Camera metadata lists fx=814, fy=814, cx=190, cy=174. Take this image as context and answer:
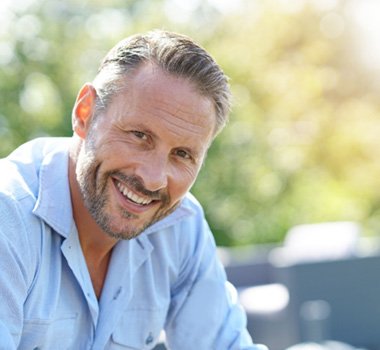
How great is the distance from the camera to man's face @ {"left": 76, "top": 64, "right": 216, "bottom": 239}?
6.41 ft

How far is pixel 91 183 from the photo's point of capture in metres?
2.01

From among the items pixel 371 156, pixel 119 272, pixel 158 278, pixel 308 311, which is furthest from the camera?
pixel 371 156

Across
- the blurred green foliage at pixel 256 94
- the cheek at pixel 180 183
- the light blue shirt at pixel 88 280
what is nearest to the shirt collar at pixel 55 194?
the light blue shirt at pixel 88 280

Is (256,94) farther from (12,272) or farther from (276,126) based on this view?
(12,272)

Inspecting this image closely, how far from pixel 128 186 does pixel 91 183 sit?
0.10m

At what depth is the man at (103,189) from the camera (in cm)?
194

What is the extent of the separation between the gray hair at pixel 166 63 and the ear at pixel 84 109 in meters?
0.03

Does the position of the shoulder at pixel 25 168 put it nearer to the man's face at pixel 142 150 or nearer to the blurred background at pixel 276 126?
the man's face at pixel 142 150

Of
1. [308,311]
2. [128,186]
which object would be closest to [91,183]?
[128,186]

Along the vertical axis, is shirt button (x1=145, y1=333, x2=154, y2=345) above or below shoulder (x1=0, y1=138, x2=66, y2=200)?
below

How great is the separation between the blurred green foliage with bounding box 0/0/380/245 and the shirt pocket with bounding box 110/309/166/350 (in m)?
5.62

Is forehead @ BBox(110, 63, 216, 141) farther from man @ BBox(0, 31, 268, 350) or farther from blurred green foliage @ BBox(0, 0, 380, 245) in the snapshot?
blurred green foliage @ BBox(0, 0, 380, 245)

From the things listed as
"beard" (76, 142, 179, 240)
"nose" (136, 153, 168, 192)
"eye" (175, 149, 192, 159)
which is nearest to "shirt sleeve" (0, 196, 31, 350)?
"beard" (76, 142, 179, 240)

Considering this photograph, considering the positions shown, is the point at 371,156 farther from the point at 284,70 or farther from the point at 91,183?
the point at 91,183
